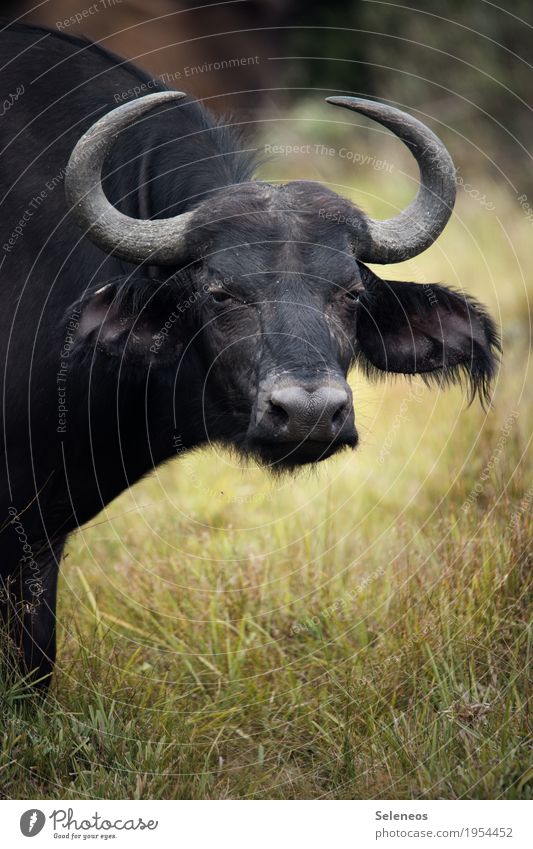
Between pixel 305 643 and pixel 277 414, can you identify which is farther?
pixel 305 643

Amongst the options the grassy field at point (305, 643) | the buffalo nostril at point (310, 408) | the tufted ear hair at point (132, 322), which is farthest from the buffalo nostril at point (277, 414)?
the grassy field at point (305, 643)

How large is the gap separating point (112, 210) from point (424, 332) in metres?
1.67

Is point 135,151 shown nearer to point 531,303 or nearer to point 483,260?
point 531,303

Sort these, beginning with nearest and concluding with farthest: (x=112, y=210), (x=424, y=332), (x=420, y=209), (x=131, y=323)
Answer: (x=112, y=210) → (x=131, y=323) → (x=420, y=209) → (x=424, y=332)

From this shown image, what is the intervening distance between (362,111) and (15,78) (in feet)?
5.45

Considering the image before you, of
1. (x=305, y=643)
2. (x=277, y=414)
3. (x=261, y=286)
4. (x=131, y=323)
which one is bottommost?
(x=305, y=643)

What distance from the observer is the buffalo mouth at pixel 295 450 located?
4.30m

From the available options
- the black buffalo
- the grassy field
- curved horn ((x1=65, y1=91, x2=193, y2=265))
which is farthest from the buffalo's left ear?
curved horn ((x1=65, y1=91, x2=193, y2=265))

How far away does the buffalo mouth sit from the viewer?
4305mm

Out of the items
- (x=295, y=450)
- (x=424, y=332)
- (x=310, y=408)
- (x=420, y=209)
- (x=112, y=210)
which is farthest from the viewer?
(x=424, y=332)

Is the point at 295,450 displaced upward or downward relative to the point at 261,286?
downward

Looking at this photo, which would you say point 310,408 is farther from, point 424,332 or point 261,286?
point 424,332

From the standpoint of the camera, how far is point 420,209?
490 cm

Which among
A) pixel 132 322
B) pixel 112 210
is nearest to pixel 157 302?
pixel 132 322
